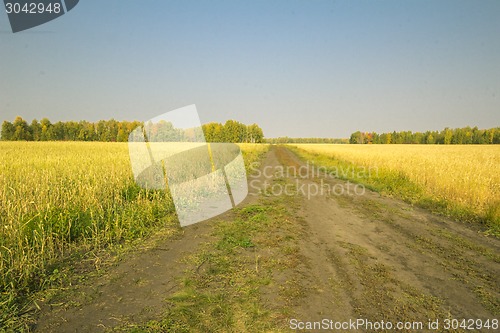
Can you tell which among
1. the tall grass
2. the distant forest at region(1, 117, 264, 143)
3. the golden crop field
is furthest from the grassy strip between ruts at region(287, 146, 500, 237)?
the distant forest at region(1, 117, 264, 143)

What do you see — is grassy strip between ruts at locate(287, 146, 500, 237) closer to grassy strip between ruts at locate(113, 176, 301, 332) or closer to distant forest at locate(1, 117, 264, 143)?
grassy strip between ruts at locate(113, 176, 301, 332)

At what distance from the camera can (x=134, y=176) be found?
9.61 metres

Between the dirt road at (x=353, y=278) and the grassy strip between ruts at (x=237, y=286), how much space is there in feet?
0.34

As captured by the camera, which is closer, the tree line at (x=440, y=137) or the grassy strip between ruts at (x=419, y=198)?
the grassy strip between ruts at (x=419, y=198)

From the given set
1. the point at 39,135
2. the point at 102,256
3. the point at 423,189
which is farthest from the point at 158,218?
the point at 39,135

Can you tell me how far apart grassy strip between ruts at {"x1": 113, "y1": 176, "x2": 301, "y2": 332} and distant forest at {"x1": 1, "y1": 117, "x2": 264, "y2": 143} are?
182 feet

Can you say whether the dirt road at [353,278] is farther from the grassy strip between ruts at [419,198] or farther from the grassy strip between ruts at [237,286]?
the grassy strip between ruts at [419,198]

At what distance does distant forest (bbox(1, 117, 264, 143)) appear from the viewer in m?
69.5

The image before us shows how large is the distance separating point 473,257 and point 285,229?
357cm

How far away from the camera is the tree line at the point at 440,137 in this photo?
96.1 metres

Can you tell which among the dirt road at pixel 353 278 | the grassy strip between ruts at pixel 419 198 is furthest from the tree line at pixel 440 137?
the dirt road at pixel 353 278

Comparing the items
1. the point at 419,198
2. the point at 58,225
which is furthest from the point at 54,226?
the point at 419,198

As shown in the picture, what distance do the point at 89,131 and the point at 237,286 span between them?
326 ft

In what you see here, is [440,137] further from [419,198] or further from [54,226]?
[54,226]
